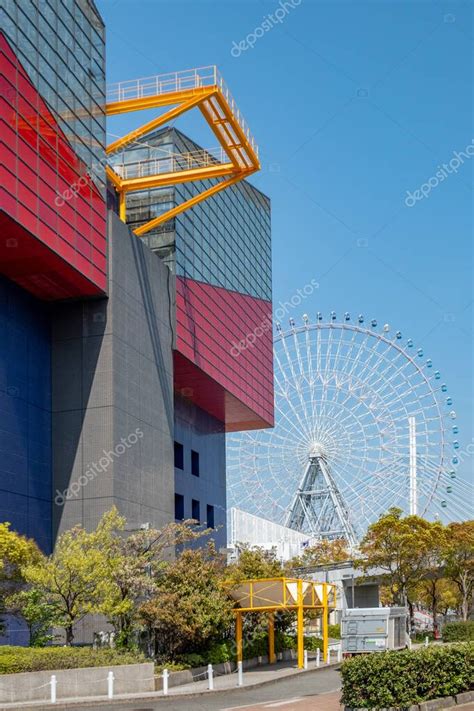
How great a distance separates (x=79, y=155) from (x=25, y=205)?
6.05 meters

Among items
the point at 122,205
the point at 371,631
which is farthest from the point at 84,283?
the point at 371,631

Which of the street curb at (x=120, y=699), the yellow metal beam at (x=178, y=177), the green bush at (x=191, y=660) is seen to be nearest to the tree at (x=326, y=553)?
the yellow metal beam at (x=178, y=177)

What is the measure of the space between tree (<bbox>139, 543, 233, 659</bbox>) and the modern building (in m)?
5.37

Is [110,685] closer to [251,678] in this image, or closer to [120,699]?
[120,699]

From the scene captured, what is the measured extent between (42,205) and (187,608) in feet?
51.9

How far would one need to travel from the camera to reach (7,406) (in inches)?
1581

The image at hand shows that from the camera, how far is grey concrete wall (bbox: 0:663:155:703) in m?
28.1

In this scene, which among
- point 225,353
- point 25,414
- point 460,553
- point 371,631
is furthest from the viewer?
point 460,553

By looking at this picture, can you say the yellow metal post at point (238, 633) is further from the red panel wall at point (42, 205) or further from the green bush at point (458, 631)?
the red panel wall at point (42, 205)

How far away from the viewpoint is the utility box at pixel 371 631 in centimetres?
3912

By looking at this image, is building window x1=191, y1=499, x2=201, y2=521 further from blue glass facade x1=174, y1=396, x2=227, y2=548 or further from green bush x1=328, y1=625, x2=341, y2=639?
green bush x1=328, y1=625, x2=341, y2=639

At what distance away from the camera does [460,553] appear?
63.9 meters

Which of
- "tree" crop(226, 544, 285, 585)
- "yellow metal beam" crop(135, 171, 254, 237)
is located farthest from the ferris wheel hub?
"yellow metal beam" crop(135, 171, 254, 237)

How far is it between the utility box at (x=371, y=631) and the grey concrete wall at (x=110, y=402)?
32.1ft
